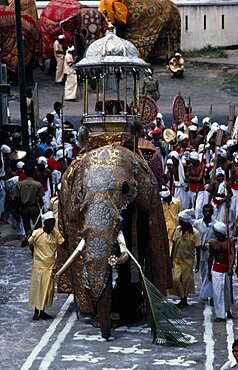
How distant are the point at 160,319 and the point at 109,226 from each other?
1.18 meters

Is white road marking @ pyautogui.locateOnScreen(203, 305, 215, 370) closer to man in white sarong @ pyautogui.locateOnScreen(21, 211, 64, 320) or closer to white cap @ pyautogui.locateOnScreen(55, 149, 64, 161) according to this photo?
man in white sarong @ pyautogui.locateOnScreen(21, 211, 64, 320)

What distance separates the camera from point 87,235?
53.7 ft

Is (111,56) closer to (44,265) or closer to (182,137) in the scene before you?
(44,265)

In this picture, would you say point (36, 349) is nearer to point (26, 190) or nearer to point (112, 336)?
point (112, 336)

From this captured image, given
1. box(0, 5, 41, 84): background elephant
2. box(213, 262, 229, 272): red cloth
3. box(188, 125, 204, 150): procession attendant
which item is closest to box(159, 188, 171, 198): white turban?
box(213, 262, 229, 272): red cloth

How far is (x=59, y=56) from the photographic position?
3525 cm

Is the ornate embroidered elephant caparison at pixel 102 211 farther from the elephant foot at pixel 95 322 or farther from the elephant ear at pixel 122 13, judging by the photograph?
the elephant ear at pixel 122 13

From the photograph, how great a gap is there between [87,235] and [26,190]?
5673 mm

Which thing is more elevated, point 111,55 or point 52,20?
point 111,55

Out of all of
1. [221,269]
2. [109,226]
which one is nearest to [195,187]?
[221,269]

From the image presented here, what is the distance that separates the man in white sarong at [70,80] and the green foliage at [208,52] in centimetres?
561

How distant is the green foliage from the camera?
39.2 m

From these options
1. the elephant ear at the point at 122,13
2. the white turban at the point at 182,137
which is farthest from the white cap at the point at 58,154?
the elephant ear at the point at 122,13

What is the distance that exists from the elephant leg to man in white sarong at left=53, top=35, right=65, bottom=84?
19065 millimetres
